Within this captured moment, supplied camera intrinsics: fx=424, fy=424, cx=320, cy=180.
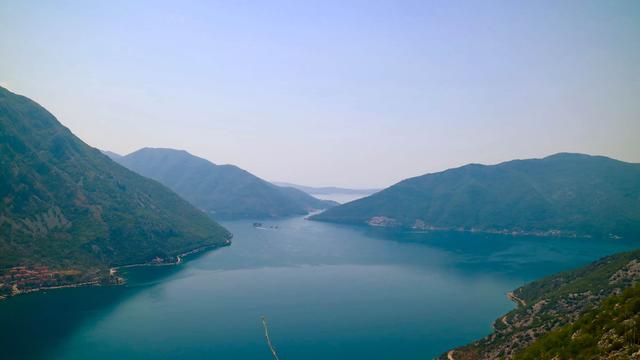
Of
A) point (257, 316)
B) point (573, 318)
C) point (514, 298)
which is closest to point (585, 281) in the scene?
point (573, 318)

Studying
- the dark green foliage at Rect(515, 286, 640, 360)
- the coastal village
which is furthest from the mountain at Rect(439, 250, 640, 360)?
the coastal village

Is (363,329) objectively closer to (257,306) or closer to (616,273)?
(257,306)

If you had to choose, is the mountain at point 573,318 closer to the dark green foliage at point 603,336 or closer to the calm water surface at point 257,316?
the dark green foliage at point 603,336

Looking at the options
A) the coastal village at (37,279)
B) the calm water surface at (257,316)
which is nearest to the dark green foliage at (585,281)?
the calm water surface at (257,316)

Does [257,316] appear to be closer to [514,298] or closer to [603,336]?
[514,298]

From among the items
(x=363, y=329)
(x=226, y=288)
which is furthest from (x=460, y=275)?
(x=226, y=288)

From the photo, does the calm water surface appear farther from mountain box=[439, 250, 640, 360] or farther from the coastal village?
mountain box=[439, 250, 640, 360]

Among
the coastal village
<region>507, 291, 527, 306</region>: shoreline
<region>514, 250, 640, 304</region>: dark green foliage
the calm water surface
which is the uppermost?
<region>514, 250, 640, 304</region>: dark green foliage
